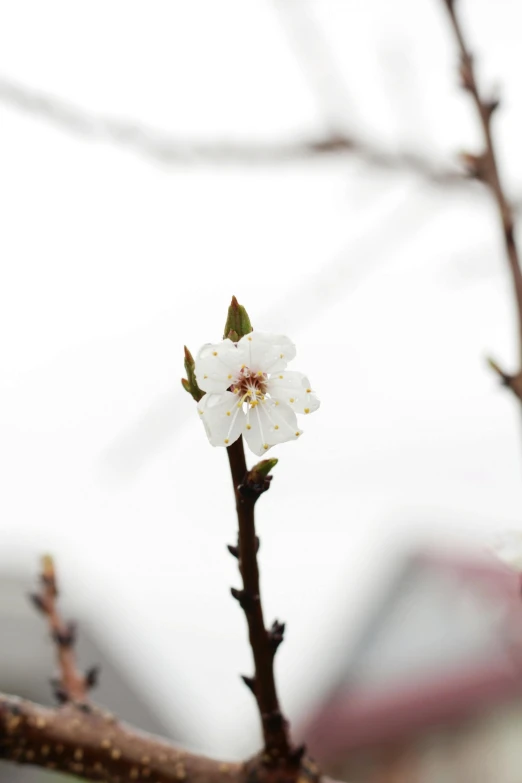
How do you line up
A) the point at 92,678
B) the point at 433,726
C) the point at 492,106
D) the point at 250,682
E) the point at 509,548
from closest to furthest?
the point at 250,682 → the point at 509,548 → the point at 492,106 → the point at 92,678 → the point at 433,726

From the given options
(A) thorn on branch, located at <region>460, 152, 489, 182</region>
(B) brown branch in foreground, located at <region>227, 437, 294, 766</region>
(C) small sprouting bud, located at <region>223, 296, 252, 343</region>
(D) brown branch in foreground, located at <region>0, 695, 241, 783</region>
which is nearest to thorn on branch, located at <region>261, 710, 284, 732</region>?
(B) brown branch in foreground, located at <region>227, 437, 294, 766</region>

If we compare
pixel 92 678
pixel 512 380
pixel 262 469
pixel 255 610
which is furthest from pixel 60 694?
pixel 512 380

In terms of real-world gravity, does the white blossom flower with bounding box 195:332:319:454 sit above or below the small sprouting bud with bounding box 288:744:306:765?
above

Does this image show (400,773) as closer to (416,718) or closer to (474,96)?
(416,718)

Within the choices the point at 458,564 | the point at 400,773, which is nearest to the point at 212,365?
the point at 458,564

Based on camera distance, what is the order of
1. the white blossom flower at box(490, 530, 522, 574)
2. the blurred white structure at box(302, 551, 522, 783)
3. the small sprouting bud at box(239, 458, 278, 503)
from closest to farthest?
the small sprouting bud at box(239, 458, 278, 503), the white blossom flower at box(490, 530, 522, 574), the blurred white structure at box(302, 551, 522, 783)

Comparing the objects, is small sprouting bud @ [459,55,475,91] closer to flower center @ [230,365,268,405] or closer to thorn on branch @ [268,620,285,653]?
flower center @ [230,365,268,405]

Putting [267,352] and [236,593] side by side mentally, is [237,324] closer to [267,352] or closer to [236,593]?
[267,352]
